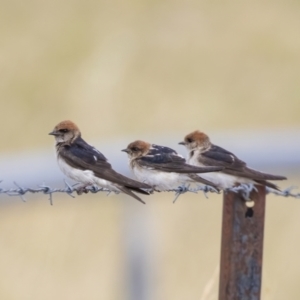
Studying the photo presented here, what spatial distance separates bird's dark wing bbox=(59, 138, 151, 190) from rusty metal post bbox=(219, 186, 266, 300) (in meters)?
0.51

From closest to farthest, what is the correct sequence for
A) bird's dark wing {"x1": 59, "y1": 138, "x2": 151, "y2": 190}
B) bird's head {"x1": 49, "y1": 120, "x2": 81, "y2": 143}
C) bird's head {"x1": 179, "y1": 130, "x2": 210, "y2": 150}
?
bird's dark wing {"x1": 59, "y1": 138, "x2": 151, "y2": 190} → bird's head {"x1": 49, "y1": 120, "x2": 81, "y2": 143} → bird's head {"x1": 179, "y1": 130, "x2": 210, "y2": 150}

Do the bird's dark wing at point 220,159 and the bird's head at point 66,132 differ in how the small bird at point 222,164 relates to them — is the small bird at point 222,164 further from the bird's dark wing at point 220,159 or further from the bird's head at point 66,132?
the bird's head at point 66,132

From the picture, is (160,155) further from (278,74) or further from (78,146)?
(278,74)

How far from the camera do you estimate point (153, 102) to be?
44.1 feet

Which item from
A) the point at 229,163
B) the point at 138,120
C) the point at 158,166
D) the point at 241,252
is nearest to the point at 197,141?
the point at 229,163

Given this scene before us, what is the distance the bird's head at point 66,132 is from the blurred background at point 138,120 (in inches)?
7.6

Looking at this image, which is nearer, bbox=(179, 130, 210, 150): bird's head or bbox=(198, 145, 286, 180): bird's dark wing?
bbox=(198, 145, 286, 180): bird's dark wing

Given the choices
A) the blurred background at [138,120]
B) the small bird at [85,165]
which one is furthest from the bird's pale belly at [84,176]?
the blurred background at [138,120]

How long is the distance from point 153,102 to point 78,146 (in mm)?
8548

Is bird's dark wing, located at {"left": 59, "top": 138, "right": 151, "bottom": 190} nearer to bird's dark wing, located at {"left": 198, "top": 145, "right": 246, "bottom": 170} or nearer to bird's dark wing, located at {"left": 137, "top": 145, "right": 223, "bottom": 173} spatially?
bird's dark wing, located at {"left": 137, "top": 145, "right": 223, "bottom": 173}

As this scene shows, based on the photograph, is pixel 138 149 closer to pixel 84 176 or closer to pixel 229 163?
pixel 229 163

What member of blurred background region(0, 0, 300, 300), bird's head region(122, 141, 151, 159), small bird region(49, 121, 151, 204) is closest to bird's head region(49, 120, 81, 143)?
small bird region(49, 121, 151, 204)

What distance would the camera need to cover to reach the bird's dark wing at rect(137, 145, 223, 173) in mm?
4984

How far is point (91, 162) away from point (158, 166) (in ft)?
2.04
